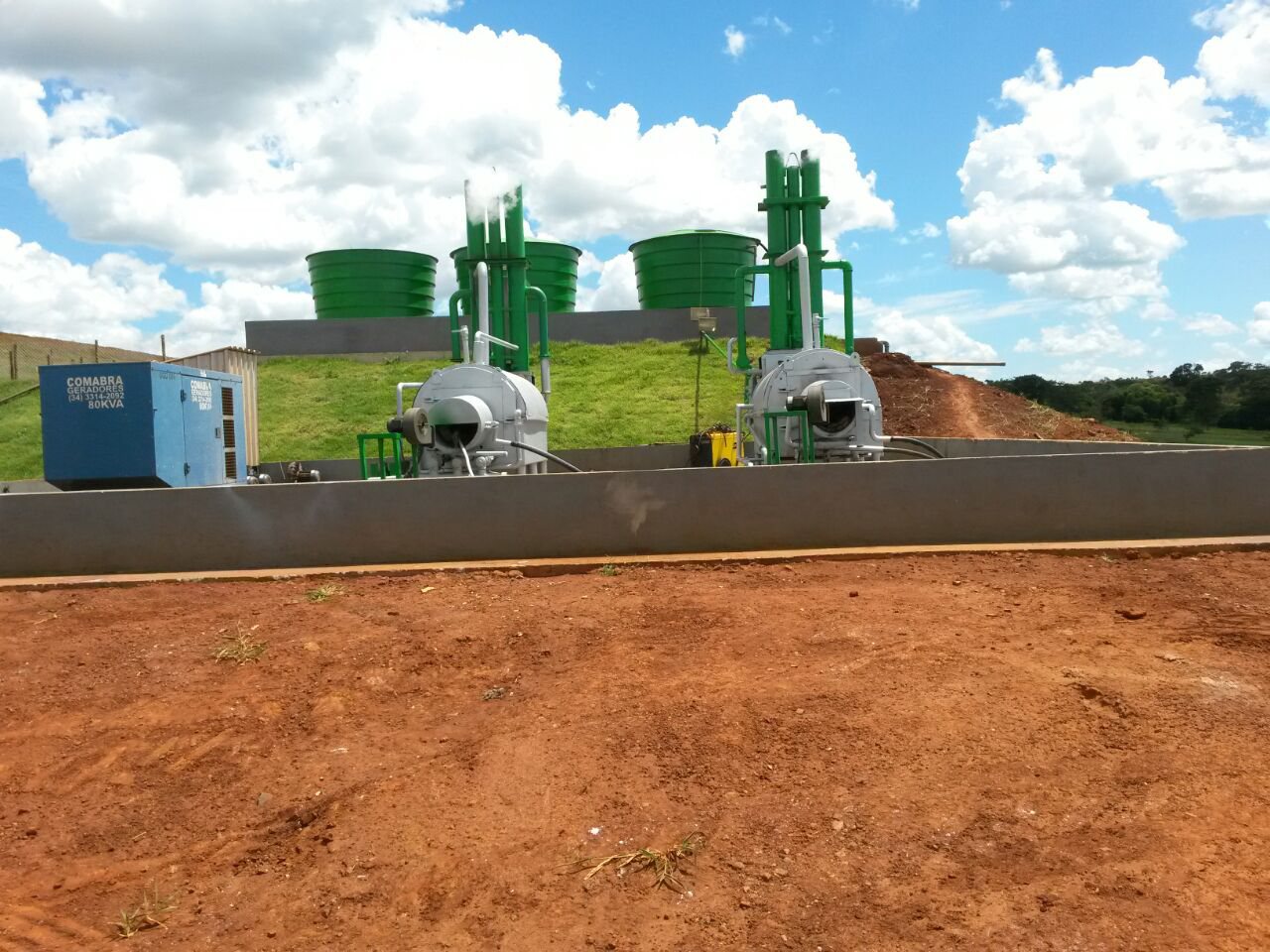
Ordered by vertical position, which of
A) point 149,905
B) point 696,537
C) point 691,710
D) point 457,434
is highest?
point 457,434

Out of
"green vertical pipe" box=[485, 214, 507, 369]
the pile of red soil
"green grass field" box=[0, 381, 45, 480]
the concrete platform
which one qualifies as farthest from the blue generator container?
the pile of red soil

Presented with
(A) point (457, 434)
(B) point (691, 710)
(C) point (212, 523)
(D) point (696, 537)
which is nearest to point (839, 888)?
(B) point (691, 710)

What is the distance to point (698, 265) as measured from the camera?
30.3 meters

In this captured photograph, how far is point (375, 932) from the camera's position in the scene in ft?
11.7

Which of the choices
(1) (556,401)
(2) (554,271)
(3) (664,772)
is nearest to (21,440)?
(1) (556,401)

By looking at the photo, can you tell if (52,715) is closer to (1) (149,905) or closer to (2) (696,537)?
(1) (149,905)

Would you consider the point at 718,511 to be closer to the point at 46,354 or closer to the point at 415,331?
the point at 415,331

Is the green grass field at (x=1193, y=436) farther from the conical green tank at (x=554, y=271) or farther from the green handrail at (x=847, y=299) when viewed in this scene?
the conical green tank at (x=554, y=271)

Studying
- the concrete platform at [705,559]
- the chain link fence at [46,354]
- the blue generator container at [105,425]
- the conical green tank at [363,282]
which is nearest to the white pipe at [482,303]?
the blue generator container at [105,425]

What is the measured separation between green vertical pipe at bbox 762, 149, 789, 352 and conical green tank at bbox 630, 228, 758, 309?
1447cm

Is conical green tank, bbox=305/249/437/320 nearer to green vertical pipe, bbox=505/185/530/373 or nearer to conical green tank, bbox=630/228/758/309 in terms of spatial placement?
conical green tank, bbox=630/228/758/309

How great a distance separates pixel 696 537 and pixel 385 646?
11.7 feet

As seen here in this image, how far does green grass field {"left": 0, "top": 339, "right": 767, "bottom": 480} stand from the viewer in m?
21.3

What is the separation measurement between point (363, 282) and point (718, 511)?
25144mm
